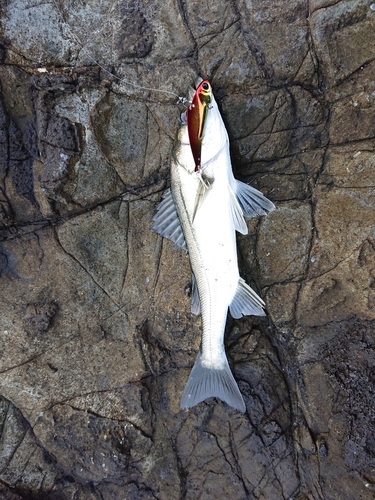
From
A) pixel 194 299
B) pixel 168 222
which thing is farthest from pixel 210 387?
pixel 168 222

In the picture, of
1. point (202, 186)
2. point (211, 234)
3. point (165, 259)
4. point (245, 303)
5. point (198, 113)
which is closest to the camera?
point (198, 113)

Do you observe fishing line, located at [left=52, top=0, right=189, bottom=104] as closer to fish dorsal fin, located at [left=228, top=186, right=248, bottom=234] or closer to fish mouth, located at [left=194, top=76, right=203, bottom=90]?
fish mouth, located at [left=194, top=76, right=203, bottom=90]

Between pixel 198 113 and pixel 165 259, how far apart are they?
5.14 feet

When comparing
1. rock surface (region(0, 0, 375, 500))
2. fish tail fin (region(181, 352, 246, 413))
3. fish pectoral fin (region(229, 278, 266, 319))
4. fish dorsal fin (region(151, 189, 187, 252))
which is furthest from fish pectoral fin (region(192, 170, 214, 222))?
fish tail fin (region(181, 352, 246, 413))

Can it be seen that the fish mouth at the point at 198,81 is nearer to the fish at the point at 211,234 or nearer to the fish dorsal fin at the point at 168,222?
the fish at the point at 211,234

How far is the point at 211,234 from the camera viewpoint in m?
3.55

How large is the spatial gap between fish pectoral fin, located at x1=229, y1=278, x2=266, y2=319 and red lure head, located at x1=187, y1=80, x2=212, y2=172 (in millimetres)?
1407

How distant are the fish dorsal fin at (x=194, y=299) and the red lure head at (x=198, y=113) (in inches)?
50.7

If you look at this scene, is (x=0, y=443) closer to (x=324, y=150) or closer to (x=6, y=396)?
(x=6, y=396)

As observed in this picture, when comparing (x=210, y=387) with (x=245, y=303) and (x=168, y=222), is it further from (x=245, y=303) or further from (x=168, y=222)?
(x=168, y=222)

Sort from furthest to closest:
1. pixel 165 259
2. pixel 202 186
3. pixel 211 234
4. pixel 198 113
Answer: pixel 165 259 → pixel 211 234 → pixel 202 186 → pixel 198 113

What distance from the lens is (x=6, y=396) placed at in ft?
13.0

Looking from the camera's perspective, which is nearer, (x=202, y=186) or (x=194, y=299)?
(x=202, y=186)

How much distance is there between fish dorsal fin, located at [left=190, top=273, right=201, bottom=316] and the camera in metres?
3.71
